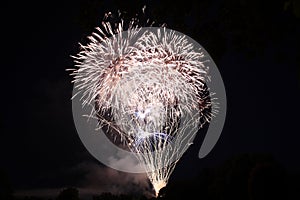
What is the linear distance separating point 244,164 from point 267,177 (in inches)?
74.1

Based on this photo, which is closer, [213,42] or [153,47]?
[213,42]

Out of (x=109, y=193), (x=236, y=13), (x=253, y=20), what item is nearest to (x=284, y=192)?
(x=253, y=20)

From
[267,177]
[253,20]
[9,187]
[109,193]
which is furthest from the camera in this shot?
[109,193]

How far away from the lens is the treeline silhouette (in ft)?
18.3

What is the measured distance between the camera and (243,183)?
701 cm

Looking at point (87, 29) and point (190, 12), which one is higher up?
point (190, 12)

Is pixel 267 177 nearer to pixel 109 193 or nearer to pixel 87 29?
pixel 87 29

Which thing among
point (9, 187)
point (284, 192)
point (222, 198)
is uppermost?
point (284, 192)

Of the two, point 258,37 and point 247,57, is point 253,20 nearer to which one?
point 258,37

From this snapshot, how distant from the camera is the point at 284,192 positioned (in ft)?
18.7

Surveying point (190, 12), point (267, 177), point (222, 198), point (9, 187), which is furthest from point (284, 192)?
point (9, 187)

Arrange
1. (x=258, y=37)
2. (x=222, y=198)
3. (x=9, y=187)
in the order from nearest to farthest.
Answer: (x=222, y=198) < (x=258, y=37) < (x=9, y=187)

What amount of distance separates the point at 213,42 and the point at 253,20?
2217mm

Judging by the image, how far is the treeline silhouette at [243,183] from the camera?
219 inches
